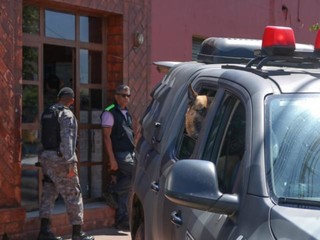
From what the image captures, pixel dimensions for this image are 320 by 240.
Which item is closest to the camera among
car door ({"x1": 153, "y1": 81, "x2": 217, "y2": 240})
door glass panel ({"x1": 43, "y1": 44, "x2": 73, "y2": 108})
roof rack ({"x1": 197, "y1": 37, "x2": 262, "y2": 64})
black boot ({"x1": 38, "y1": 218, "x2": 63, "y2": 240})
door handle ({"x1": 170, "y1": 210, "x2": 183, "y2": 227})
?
door handle ({"x1": 170, "y1": 210, "x2": 183, "y2": 227})

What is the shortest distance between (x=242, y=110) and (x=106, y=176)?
573 cm

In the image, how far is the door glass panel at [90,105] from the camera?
28.9 feet

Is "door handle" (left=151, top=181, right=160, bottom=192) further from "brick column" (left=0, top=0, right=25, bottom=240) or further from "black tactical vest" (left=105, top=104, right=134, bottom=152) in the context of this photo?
"black tactical vest" (left=105, top=104, right=134, bottom=152)

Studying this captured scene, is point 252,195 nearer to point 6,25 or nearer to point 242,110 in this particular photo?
point 242,110

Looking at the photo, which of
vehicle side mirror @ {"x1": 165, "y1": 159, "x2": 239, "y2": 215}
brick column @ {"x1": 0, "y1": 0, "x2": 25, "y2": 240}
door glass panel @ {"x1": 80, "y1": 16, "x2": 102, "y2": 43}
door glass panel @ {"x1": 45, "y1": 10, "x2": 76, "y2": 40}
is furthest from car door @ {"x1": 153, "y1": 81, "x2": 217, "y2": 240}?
door glass panel @ {"x1": 80, "y1": 16, "x2": 102, "y2": 43}

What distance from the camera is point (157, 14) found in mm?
9594

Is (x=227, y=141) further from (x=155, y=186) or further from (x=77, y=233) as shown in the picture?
(x=77, y=233)

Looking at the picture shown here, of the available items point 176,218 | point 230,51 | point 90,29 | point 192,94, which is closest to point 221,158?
point 176,218

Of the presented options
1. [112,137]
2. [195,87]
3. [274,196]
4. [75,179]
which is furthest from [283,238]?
[112,137]

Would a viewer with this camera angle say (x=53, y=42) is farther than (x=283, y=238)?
Yes

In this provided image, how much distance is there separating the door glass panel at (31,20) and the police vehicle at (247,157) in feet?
12.7

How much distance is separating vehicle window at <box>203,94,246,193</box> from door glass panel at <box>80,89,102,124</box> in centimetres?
520

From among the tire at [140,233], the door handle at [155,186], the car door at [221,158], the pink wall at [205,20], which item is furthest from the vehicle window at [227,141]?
the pink wall at [205,20]

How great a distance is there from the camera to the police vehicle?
290 centimetres
